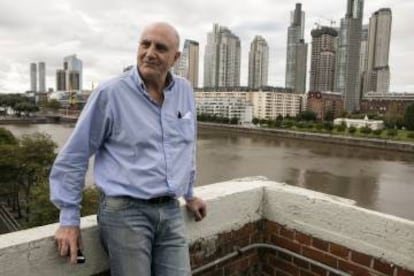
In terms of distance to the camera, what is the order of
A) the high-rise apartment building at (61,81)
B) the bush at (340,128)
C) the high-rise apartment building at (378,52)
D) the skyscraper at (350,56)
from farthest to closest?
the high-rise apartment building at (61,81) < the high-rise apartment building at (378,52) < the skyscraper at (350,56) < the bush at (340,128)

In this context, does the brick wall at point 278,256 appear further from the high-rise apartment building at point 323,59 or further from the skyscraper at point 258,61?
the skyscraper at point 258,61

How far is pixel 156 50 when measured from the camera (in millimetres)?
1438

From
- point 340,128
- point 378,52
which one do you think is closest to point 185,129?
point 340,128

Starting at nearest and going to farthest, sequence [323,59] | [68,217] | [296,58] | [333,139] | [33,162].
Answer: [68,217], [33,162], [333,139], [323,59], [296,58]

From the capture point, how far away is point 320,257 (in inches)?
77.9

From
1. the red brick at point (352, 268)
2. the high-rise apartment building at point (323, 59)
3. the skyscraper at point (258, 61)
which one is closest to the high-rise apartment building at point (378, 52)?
the high-rise apartment building at point (323, 59)

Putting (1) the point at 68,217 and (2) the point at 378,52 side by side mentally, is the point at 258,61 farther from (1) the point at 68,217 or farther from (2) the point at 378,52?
(1) the point at 68,217

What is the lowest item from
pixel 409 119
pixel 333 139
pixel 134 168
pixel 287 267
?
pixel 333 139

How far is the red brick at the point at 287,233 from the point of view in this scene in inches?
82.9

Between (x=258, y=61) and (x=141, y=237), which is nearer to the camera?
(x=141, y=237)

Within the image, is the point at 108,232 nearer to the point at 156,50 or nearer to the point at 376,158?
the point at 156,50

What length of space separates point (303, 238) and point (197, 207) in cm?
60

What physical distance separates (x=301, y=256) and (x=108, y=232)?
1046 millimetres

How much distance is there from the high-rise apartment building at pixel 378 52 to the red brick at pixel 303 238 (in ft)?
365
